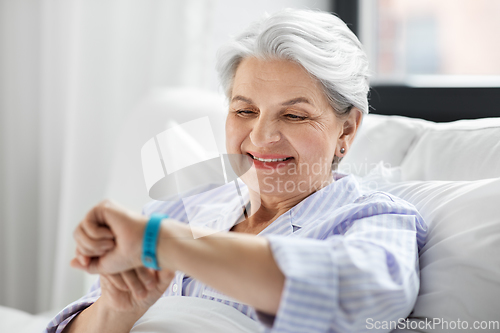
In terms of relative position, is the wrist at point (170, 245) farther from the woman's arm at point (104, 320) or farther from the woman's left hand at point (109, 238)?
the woman's arm at point (104, 320)

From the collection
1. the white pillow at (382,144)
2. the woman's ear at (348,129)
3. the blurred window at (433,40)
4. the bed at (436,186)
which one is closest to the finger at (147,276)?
the bed at (436,186)

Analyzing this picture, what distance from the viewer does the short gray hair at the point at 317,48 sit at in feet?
3.15

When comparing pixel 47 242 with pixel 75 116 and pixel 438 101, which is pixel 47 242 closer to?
pixel 75 116

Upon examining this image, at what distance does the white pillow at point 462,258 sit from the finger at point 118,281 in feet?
1.74

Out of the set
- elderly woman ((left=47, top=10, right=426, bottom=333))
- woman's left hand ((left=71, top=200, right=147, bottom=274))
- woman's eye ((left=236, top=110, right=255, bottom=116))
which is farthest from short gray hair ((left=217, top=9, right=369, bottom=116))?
woman's left hand ((left=71, top=200, right=147, bottom=274))

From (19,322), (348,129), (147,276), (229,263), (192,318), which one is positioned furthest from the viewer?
(19,322)

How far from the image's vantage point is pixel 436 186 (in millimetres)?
1015

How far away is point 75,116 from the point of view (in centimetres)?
184

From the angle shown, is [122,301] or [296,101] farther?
[296,101]

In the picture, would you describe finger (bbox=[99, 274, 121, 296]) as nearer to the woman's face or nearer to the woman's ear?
the woman's face

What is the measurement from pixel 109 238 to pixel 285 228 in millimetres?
432

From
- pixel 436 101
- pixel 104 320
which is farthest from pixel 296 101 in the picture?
pixel 436 101

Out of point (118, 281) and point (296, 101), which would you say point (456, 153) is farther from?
point (118, 281)

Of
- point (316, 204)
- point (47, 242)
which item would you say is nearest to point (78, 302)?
point (316, 204)
